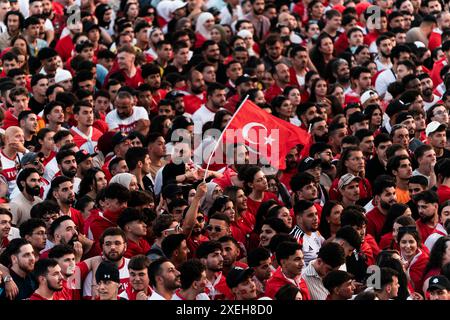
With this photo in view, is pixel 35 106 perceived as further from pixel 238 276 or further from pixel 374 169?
pixel 238 276

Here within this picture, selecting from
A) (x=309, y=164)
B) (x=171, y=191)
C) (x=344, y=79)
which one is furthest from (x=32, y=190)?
(x=344, y=79)

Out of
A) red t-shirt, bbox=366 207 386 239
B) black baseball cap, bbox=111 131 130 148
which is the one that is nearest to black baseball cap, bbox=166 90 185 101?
black baseball cap, bbox=111 131 130 148

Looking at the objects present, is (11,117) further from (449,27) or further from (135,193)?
(449,27)

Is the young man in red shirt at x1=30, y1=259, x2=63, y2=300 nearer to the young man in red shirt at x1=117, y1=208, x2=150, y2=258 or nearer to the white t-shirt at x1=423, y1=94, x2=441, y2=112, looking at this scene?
the young man in red shirt at x1=117, y1=208, x2=150, y2=258

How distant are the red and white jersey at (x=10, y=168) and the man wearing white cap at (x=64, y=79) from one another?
2890 millimetres

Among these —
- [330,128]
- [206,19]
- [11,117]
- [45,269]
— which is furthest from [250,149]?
[206,19]

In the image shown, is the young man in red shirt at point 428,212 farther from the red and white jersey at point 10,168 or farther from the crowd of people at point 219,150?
the red and white jersey at point 10,168

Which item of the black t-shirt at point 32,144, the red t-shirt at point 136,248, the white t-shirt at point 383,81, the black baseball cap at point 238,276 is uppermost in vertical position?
the black baseball cap at point 238,276

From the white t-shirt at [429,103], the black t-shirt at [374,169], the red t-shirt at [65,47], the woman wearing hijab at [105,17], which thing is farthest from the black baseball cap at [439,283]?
the woman wearing hijab at [105,17]

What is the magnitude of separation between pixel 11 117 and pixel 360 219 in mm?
5340

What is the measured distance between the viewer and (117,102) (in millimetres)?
20109


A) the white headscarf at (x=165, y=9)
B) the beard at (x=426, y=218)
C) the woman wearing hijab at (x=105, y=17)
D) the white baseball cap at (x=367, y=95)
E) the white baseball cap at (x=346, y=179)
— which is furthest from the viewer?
the white headscarf at (x=165, y=9)

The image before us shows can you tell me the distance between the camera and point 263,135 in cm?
1831

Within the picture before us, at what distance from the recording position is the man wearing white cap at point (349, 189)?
17.6 m
